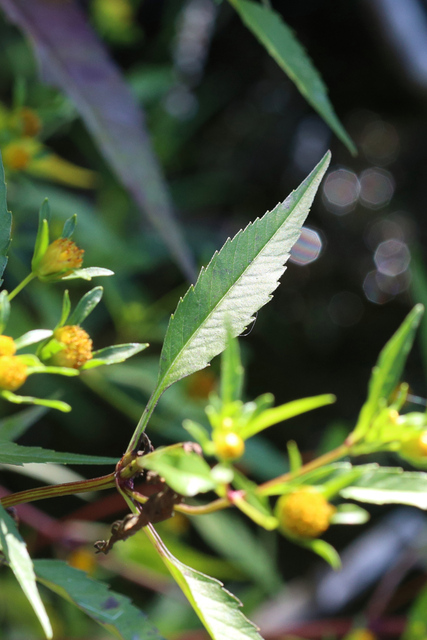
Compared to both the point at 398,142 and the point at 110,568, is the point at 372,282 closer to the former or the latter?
the point at 398,142

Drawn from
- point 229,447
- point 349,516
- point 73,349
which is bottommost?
point 349,516

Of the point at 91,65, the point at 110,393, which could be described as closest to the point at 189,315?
the point at 91,65

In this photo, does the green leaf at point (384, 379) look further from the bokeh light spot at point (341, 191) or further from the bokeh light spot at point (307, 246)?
the bokeh light spot at point (341, 191)

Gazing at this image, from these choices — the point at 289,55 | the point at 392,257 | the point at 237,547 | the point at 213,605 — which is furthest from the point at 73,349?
the point at 392,257

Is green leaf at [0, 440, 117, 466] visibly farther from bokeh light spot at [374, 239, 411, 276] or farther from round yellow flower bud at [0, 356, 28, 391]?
bokeh light spot at [374, 239, 411, 276]

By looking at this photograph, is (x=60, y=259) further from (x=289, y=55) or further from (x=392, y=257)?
(x=392, y=257)

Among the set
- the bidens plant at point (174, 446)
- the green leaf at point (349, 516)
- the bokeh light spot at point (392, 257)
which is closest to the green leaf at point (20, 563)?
the bidens plant at point (174, 446)
